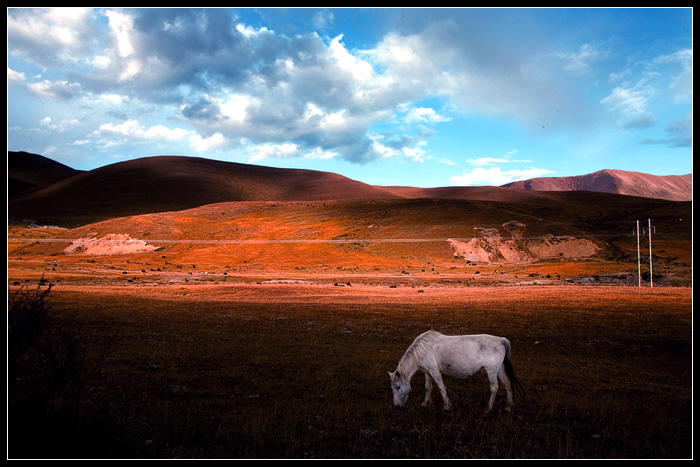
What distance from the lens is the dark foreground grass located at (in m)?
9.55

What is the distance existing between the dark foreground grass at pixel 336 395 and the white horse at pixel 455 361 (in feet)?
2.15

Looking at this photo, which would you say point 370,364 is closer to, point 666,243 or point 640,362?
point 640,362

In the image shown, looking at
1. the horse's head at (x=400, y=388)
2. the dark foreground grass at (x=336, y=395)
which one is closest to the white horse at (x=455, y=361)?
the horse's head at (x=400, y=388)

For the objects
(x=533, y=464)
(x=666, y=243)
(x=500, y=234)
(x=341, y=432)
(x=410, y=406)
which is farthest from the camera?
(x=500, y=234)

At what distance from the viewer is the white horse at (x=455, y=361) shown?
39.8ft

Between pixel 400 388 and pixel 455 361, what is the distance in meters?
1.92

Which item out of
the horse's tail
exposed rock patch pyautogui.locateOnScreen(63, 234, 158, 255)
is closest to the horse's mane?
the horse's tail

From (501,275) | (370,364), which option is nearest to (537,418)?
(370,364)

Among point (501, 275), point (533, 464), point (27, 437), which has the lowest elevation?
point (501, 275)

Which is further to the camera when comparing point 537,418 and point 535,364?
point 535,364

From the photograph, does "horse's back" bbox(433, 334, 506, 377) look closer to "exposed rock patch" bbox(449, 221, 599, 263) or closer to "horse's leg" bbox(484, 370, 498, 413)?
"horse's leg" bbox(484, 370, 498, 413)

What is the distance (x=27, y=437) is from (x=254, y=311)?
95.0 feet

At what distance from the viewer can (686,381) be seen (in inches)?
711

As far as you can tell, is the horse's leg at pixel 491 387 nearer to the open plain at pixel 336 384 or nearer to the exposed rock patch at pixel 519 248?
the open plain at pixel 336 384
